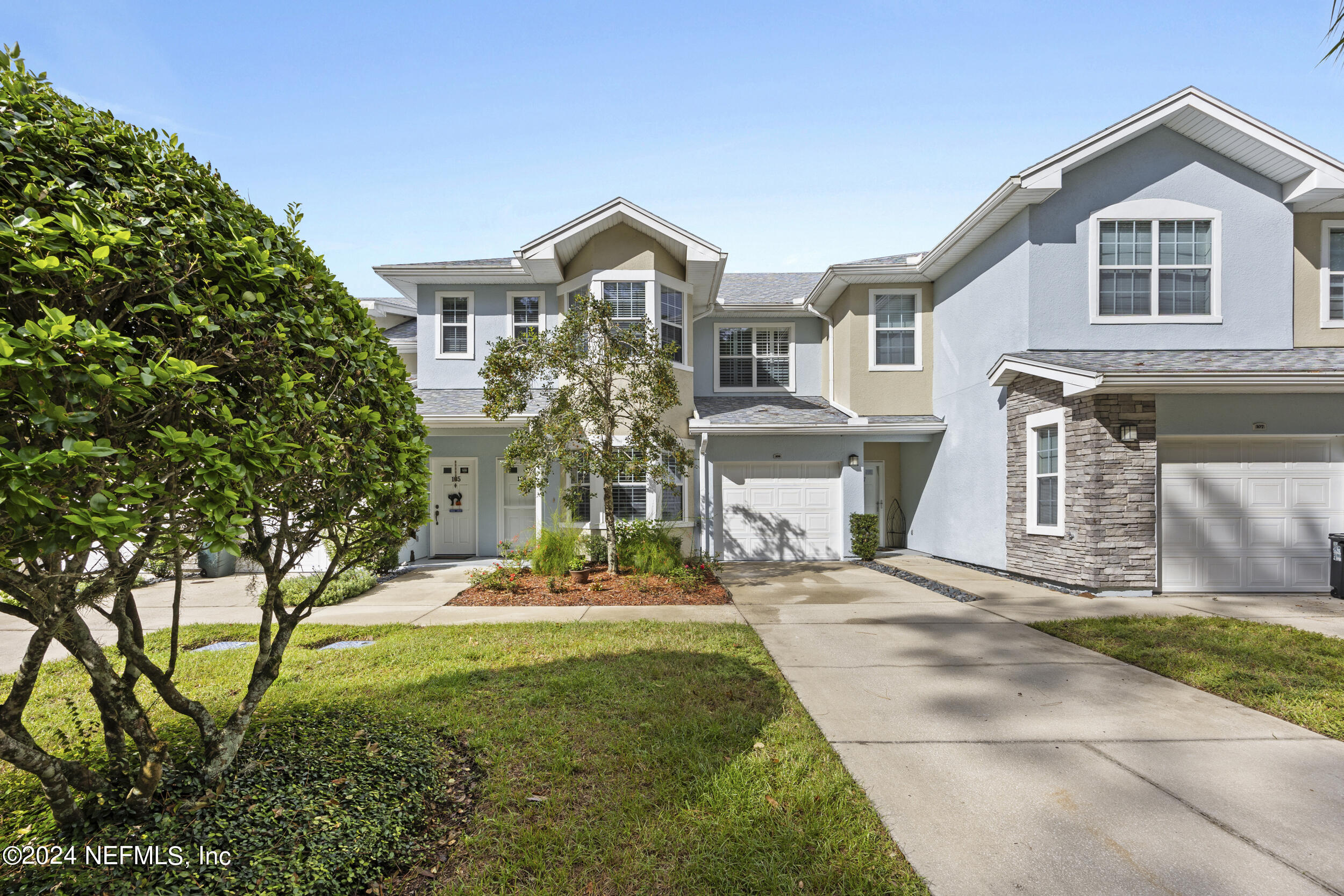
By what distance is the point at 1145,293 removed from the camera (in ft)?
34.9

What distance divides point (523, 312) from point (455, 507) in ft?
15.1

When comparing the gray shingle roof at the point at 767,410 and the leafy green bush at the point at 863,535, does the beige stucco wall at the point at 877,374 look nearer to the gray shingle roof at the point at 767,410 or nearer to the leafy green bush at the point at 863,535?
the gray shingle roof at the point at 767,410

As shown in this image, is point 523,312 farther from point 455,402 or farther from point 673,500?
point 673,500

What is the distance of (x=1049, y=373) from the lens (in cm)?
948

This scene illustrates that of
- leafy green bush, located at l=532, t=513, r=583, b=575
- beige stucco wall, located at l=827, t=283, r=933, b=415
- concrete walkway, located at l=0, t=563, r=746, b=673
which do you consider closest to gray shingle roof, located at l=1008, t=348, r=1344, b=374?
beige stucco wall, located at l=827, t=283, r=933, b=415

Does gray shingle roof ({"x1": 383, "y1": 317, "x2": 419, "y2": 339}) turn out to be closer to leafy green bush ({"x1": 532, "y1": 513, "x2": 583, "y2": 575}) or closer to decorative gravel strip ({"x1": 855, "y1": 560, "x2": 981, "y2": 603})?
leafy green bush ({"x1": 532, "y1": 513, "x2": 583, "y2": 575})

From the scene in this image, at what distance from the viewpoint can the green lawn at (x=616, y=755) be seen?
9.00 feet

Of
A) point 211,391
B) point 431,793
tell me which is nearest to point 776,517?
point 431,793

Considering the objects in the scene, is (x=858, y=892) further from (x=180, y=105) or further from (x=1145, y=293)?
(x=1145, y=293)

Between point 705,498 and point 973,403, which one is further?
point 705,498

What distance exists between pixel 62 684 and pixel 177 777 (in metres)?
3.60

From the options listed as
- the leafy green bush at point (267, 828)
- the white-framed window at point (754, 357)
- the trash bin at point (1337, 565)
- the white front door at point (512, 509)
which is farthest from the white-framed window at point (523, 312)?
the trash bin at point (1337, 565)

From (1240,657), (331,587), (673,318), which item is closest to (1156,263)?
(1240,657)

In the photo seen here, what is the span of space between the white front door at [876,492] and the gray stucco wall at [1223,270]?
18.5 ft
